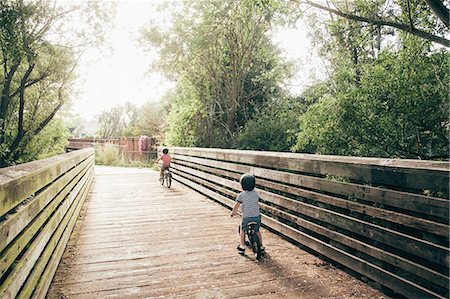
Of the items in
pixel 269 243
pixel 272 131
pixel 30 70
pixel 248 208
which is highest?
pixel 30 70

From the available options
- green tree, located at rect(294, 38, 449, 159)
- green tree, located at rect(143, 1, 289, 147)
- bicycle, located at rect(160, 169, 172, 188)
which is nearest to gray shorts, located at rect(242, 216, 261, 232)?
green tree, located at rect(294, 38, 449, 159)

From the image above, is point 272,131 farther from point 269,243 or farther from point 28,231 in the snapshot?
point 28,231

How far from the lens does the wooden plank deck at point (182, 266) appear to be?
3.27 m

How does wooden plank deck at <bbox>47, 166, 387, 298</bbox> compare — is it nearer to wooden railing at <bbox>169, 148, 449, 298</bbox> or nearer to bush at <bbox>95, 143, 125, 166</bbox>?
wooden railing at <bbox>169, 148, 449, 298</bbox>

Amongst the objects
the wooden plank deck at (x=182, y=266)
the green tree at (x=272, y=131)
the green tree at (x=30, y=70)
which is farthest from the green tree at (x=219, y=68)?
the wooden plank deck at (x=182, y=266)

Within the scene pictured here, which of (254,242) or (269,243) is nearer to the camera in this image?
(254,242)

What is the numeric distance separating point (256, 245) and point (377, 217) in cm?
152

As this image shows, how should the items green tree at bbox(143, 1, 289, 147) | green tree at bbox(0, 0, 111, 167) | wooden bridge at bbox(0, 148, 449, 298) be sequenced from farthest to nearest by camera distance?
green tree at bbox(143, 1, 289, 147), green tree at bbox(0, 0, 111, 167), wooden bridge at bbox(0, 148, 449, 298)

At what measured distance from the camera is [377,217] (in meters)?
3.17

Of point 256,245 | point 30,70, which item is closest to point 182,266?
point 256,245

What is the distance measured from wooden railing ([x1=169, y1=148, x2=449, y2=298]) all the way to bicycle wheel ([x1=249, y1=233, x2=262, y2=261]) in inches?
25.9

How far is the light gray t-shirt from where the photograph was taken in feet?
13.9

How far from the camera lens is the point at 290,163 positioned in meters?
4.66

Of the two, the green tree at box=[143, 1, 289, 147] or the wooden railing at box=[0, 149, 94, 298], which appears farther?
the green tree at box=[143, 1, 289, 147]
